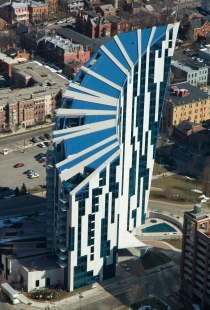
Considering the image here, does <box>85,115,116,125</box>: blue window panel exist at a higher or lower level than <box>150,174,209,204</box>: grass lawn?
higher

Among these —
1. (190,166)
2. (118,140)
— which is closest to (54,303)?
(118,140)

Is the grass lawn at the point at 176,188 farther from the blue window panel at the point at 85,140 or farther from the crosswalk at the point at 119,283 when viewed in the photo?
the blue window panel at the point at 85,140

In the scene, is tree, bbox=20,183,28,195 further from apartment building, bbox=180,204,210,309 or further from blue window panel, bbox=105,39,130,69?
apartment building, bbox=180,204,210,309

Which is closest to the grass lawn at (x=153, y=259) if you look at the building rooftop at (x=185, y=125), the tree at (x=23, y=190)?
the tree at (x=23, y=190)

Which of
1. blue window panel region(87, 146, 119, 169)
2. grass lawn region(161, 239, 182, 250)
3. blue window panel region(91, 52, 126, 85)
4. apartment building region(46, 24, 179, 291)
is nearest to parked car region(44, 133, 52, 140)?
apartment building region(46, 24, 179, 291)

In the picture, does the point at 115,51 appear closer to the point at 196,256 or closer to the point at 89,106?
the point at 89,106

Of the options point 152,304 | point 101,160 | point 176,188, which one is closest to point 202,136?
point 176,188
